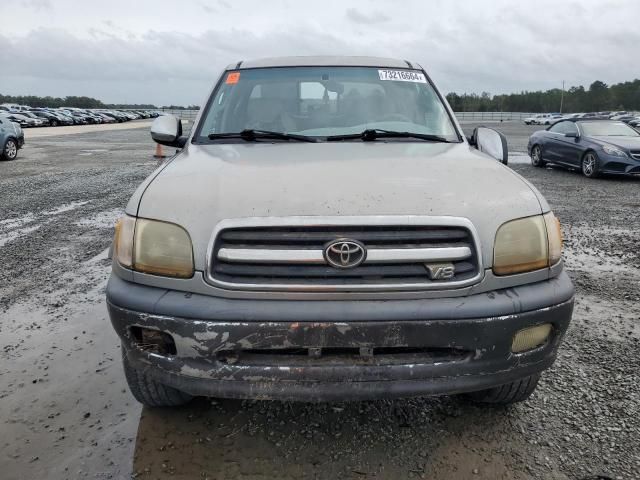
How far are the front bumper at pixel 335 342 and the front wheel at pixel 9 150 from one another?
14847 millimetres

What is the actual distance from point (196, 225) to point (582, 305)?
10.6 ft

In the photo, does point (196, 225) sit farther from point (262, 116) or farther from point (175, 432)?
point (262, 116)

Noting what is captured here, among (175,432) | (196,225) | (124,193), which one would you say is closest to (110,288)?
(196,225)

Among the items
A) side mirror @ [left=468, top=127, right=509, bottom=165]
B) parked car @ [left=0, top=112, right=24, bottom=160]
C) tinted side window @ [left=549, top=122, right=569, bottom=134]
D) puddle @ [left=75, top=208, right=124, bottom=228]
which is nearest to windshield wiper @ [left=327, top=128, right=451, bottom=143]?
side mirror @ [left=468, top=127, right=509, bottom=165]

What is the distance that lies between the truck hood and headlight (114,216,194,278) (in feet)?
Result: 0.12

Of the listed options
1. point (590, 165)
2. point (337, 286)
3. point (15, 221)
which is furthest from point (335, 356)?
point (590, 165)

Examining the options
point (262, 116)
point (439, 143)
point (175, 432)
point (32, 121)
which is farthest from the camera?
point (32, 121)

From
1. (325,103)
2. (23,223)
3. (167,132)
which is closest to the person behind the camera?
(325,103)

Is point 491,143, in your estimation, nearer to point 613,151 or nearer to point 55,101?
point 613,151

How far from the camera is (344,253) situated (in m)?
1.97

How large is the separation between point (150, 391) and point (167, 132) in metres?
1.89

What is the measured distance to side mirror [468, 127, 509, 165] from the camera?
3.38 metres

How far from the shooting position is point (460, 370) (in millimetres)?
2021

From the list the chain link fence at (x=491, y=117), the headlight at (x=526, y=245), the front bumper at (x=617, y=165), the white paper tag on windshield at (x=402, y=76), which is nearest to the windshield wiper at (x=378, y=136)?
the white paper tag on windshield at (x=402, y=76)
